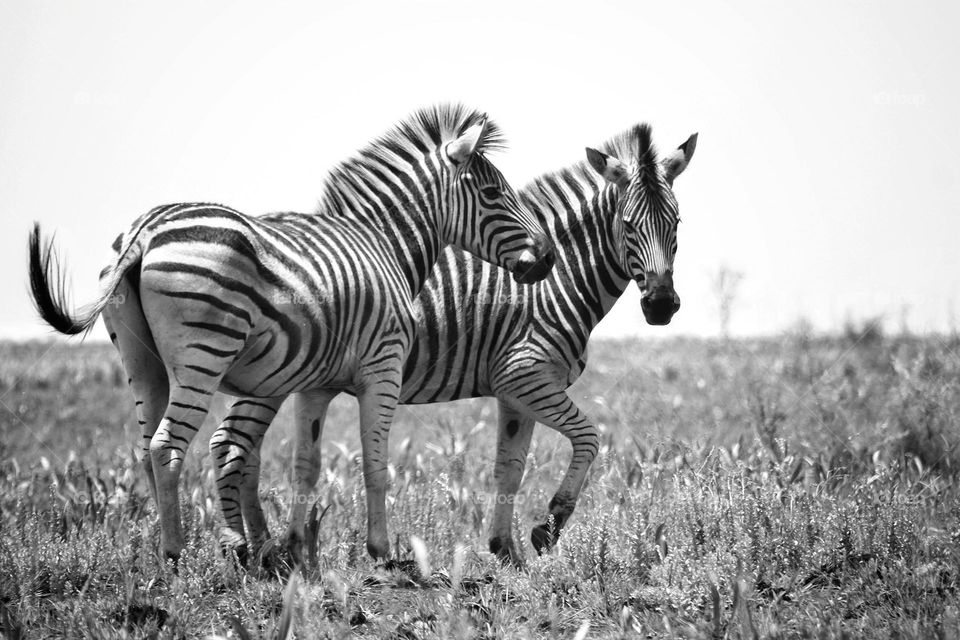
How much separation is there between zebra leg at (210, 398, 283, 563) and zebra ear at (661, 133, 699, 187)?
12.3 ft

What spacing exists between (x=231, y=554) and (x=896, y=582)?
14.0ft

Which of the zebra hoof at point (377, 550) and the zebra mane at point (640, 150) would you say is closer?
the zebra hoof at point (377, 550)

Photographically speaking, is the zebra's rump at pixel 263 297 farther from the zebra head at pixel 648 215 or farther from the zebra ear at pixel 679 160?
the zebra ear at pixel 679 160

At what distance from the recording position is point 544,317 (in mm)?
7352

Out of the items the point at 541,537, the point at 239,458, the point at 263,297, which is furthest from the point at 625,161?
the point at 239,458

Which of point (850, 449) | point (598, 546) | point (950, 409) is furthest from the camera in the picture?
point (950, 409)

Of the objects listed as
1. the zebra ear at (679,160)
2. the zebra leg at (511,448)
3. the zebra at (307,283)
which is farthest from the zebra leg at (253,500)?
the zebra ear at (679,160)

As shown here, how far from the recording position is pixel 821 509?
253 inches

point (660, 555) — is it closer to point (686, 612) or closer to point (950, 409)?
point (686, 612)

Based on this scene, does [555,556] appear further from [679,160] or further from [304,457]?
[679,160]

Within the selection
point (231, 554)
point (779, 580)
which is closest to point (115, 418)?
point (231, 554)

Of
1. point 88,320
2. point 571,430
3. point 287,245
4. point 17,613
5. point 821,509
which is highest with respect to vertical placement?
point 287,245

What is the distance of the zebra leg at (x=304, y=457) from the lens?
20.4 feet

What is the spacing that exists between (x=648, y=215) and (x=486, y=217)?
4.29ft
